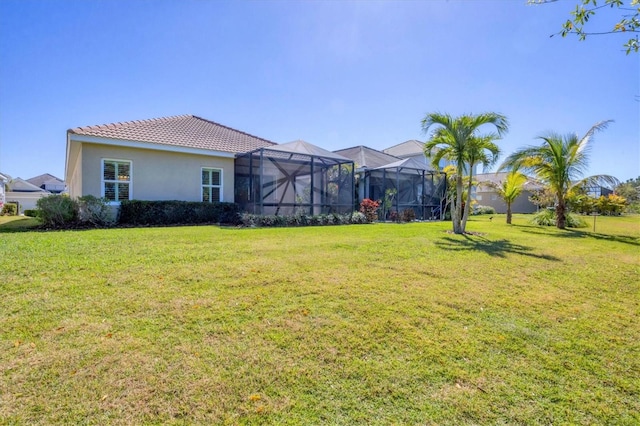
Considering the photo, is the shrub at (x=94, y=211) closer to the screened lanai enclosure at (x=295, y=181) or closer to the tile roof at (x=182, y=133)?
the tile roof at (x=182, y=133)

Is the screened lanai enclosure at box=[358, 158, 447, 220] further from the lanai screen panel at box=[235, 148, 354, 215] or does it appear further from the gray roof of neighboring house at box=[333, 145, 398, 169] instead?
the lanai screen panel at box=[235, 148, 354, 215]

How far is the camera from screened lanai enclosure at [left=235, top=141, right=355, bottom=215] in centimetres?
1398

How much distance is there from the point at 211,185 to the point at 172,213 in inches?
110

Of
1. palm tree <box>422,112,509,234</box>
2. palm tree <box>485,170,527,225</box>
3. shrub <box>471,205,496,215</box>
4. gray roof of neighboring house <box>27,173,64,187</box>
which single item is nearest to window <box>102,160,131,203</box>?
palm tree <box>422,112,509,234</box>

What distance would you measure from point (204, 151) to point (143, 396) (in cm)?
1294

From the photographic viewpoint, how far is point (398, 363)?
2.66 metres

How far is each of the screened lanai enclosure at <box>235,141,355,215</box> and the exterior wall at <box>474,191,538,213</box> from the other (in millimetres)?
28640

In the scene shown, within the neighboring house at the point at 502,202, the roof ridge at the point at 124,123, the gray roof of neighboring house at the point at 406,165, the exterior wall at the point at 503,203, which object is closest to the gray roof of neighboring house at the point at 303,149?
the gray roof of neighboring house at the point at 406,165

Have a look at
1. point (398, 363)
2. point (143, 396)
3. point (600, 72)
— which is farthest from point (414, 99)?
point (143, 396)

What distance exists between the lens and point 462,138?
10.7 metres

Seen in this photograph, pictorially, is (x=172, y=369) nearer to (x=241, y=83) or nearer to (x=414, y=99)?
(x=241, y=83)

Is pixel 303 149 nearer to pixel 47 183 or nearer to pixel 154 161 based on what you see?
pixel 154 161

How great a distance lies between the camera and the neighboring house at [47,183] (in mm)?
51406

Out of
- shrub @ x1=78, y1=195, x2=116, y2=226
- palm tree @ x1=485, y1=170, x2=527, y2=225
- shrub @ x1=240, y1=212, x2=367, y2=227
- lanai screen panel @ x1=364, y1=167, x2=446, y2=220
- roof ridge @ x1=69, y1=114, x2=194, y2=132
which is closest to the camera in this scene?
shrub @ x1=78, y1=195, x2=116, y2=226
